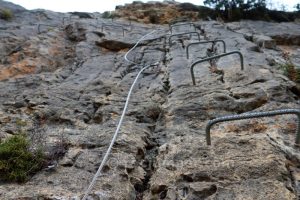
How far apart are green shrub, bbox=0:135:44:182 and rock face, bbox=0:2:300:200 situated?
119mm

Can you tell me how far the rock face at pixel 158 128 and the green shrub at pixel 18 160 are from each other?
0.39 ft

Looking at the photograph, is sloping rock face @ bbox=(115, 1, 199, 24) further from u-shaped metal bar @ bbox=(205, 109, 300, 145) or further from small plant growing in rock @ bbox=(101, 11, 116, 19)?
u-shaped metal bar @ bbox=(205, 109, 300, 145)

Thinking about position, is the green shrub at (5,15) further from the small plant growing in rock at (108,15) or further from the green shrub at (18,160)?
the green shrub at (18,160)

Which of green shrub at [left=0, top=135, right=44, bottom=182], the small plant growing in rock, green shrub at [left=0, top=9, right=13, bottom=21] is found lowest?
green shrub at [left=0, top=135, right=44, bottom=182]

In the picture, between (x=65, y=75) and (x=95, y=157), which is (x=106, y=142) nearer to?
(x=95, y=157)

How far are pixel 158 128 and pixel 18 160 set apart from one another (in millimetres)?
2228

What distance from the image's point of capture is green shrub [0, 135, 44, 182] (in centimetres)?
496

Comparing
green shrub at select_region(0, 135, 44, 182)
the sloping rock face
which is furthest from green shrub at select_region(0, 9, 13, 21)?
green shrub at select_region(0, 135, 44, 182)

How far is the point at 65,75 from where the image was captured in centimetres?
1026

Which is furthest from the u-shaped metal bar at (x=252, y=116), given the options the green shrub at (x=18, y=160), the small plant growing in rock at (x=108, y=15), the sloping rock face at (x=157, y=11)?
the small plant growing in rock at (x=108, y=15)

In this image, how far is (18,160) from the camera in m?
5.06

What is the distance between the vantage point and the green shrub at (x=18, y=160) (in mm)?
4965

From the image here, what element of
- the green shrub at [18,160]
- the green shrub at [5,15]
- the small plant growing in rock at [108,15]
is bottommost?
the green shrub at [18,160]

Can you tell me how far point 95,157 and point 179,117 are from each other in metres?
1.59
